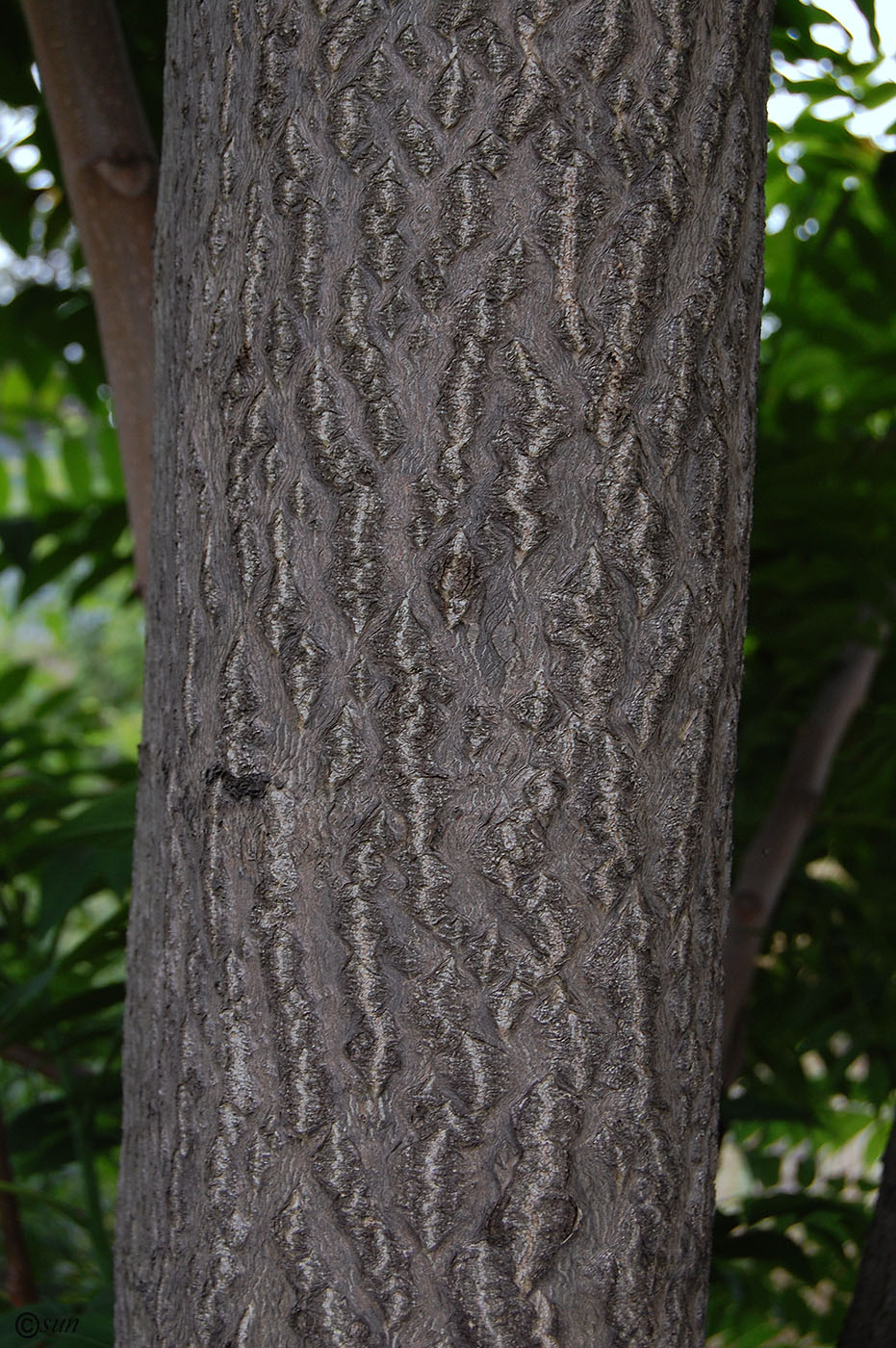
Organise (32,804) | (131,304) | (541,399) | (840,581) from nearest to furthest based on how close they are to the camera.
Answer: (541,399)
(131,304)
(32,804)
(840,581)

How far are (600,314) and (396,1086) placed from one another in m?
0.37

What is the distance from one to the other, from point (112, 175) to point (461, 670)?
2.13 ft

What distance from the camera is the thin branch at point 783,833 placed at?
113 centimetres

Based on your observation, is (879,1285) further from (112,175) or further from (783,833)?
(112,175)

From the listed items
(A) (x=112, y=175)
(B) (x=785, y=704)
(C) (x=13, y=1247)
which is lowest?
(C) (x=13, y=1247)

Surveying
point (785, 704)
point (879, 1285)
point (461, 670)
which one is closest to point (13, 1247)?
point (879, 1285)

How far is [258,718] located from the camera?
0.51m

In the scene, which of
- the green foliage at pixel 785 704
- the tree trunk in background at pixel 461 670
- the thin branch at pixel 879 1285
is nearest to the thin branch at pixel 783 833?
the green foliage at pixel 785 704

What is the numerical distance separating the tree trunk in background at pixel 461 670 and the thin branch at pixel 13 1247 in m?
0.67

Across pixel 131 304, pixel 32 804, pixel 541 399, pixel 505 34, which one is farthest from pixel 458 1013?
pixel 32 804

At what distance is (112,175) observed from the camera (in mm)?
890

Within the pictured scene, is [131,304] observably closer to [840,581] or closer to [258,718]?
[258,718]

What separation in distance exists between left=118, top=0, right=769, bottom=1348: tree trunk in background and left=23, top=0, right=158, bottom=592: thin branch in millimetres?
411

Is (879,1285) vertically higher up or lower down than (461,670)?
lower down
